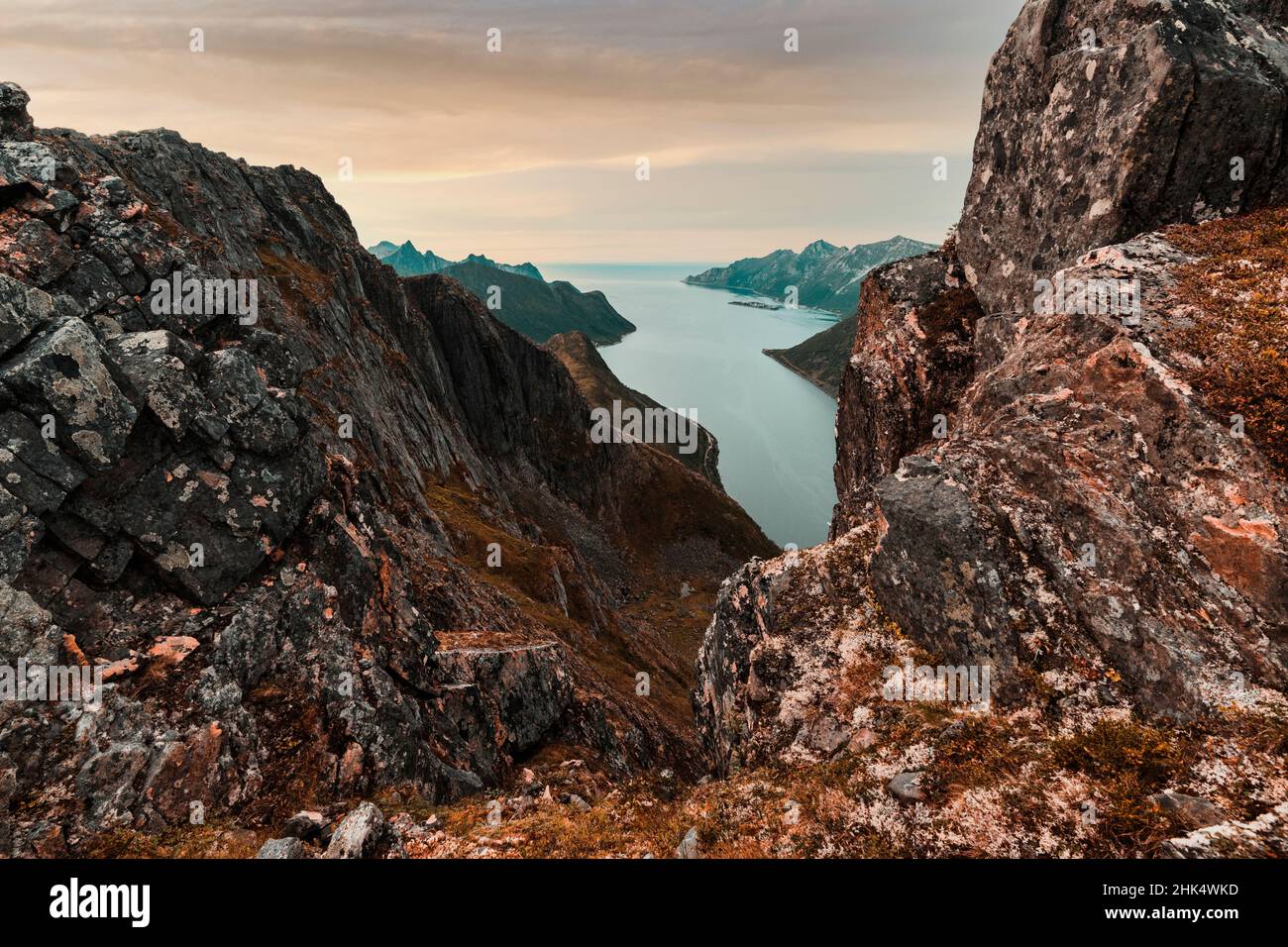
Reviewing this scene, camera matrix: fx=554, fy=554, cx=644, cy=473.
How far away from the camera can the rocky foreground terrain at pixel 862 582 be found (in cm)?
1087

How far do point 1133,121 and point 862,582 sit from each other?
20.1m

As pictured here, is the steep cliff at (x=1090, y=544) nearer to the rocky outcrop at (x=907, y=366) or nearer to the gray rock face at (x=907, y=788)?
the gray rock face at (x=907, y=788)

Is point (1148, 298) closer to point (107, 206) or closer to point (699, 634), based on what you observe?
point (107, 206)

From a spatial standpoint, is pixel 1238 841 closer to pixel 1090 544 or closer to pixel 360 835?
pixel 1090 544

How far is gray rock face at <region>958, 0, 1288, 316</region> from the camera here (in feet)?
63.8

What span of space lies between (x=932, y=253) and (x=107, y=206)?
1580 inches

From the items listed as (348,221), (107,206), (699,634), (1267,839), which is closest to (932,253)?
(1267,839)

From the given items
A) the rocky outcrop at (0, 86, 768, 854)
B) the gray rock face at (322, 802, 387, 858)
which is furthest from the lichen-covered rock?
the rocky outcrop at (0, 86, 768, 854)

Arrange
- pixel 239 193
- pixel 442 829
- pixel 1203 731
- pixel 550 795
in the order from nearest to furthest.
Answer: pixel 1203 731
pixel 442 829
pixel 550 795
pixel 239 193

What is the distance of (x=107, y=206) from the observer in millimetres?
20016

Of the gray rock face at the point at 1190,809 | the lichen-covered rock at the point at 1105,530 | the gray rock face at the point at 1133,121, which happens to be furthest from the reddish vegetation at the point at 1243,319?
the gray rock face at the point at 1190,809

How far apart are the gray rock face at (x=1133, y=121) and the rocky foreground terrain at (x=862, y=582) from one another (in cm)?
13

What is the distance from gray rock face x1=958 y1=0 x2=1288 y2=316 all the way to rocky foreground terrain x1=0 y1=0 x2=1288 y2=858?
0.13 meters

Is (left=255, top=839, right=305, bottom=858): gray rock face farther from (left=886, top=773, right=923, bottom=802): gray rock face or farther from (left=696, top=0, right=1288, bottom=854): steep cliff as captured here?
(left=886, top=773, right=923, bottom=802): gray rock face
